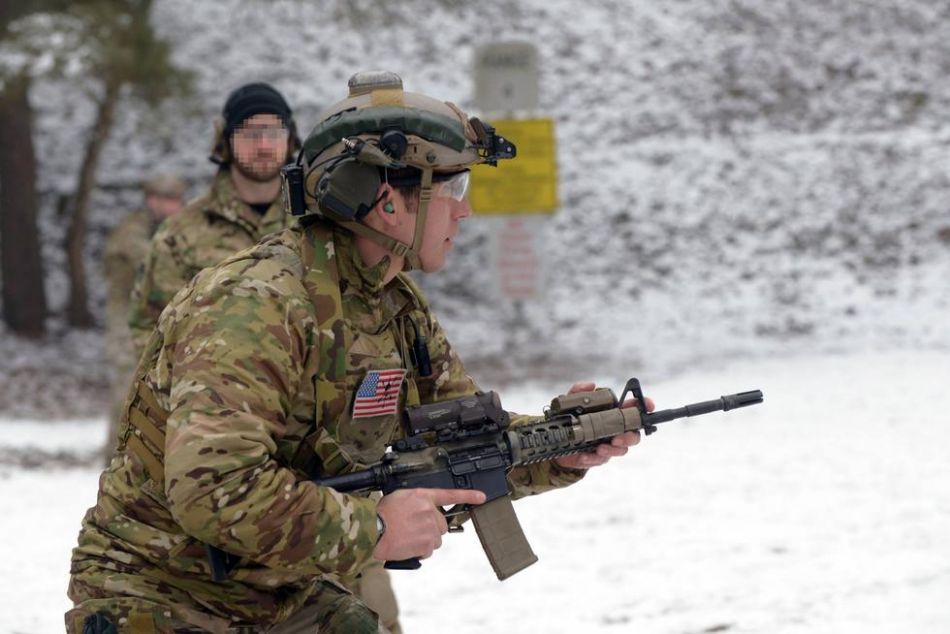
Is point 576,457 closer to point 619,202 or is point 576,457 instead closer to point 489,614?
point 489,614

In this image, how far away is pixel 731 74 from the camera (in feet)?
62.4

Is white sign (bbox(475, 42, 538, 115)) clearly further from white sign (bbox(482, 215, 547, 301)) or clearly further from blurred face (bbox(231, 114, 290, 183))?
blurred face (bbox(231, 114, 290, 183))

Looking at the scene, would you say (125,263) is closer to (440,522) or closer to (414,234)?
(414,234)

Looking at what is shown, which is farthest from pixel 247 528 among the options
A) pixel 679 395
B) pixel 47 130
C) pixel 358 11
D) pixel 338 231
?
pixel 47 130

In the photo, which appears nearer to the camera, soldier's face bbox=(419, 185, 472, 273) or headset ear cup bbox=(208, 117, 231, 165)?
soldier's face bbox=(419, 185, 472, 273)

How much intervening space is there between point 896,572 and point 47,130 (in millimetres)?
14622

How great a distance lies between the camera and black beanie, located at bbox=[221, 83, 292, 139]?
5246mm

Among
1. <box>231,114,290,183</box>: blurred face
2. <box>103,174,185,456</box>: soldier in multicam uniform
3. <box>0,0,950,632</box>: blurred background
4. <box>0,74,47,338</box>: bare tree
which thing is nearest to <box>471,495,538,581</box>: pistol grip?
<box>231,114,290,183</box>: blurred face

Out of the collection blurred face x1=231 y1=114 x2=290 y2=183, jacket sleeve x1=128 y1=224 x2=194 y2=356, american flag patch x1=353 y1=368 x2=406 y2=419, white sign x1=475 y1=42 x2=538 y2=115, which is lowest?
american flag patch x1=353 y1=368 x2=406 y2=419

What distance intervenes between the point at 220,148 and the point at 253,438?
340cm

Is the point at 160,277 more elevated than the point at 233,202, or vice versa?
the point at 233,202

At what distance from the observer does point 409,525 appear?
2.50m

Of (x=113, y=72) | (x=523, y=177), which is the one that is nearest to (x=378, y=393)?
(x=523, y=177)

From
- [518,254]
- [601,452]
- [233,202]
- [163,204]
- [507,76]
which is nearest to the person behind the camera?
[601,452]
